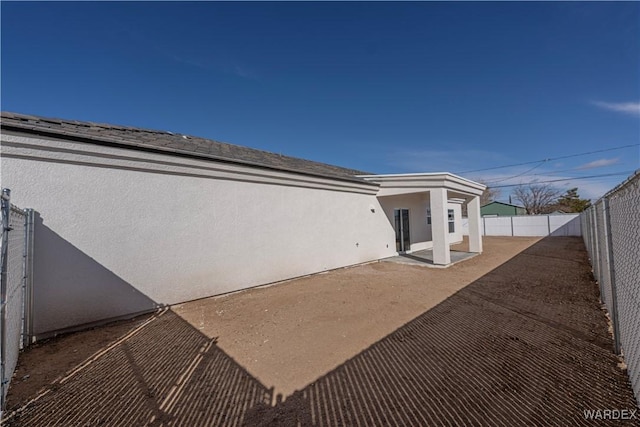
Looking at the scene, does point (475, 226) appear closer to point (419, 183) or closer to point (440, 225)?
point (440, 225)

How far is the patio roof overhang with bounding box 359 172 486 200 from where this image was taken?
29.3ft

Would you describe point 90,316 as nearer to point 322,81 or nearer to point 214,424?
point 214,424

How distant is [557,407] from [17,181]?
23.3 feet

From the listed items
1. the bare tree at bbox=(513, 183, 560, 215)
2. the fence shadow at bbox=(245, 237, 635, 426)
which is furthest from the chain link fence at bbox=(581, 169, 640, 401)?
the bare tree at bbox=(513, 183, 560, 215)

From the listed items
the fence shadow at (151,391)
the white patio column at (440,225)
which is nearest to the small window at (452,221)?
the white patio column at (440,225)

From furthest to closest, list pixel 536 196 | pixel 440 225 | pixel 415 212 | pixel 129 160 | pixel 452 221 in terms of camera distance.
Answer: pixel 536 196 → pixel 452 221 → pixel 415 212 → pixel 440 225 → pixel 129 160

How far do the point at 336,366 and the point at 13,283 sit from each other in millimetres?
3966

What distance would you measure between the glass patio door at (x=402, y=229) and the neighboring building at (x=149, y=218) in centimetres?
320

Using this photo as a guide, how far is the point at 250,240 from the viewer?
6781 millimetres

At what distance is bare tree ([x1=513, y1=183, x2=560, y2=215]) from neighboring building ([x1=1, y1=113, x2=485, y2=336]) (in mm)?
39560

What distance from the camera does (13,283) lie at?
308 centimetres

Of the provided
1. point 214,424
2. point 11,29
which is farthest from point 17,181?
point 214,424

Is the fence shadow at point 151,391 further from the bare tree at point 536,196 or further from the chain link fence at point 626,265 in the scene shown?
the bare tree at point 536,196

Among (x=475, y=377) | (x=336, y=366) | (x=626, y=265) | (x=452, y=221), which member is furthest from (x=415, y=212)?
(x=336, y=366)
